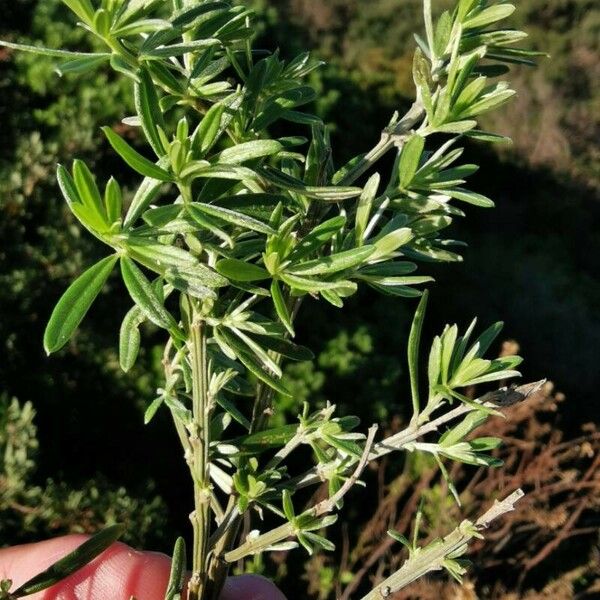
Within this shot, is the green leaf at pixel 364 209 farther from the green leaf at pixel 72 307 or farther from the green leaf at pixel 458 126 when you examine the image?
the green leaf at pixel 72 307

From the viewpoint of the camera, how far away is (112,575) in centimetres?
143

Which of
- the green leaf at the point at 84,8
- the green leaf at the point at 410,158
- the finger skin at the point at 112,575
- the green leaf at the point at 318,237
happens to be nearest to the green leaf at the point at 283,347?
the green leaf at the point at 318,237

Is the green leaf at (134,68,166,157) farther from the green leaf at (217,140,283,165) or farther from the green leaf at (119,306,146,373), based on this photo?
the green leaf at (119,306,146,373)

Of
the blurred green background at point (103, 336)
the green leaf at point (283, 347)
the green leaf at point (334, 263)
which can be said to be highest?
the green leaf at point (334, 263)

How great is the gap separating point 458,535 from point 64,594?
0.80 metres

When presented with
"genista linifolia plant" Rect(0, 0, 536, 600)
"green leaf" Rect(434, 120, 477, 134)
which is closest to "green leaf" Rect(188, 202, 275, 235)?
"genista linifolia plant" Rect(0, 0, 536, 600)

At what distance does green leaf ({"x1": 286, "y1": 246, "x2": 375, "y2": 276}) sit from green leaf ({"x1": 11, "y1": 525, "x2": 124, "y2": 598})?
0.37 m

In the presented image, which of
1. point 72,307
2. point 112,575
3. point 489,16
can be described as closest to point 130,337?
point 72,307

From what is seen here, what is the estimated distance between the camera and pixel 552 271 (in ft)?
20.7

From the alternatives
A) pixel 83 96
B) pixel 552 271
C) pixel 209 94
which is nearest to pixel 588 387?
pixel 552 271

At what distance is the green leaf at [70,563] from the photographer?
2.60ft

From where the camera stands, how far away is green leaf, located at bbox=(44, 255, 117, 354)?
24.5 inches

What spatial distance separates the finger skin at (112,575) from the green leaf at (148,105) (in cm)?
93

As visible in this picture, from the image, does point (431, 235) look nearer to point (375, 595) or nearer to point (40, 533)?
point (375, 595)
